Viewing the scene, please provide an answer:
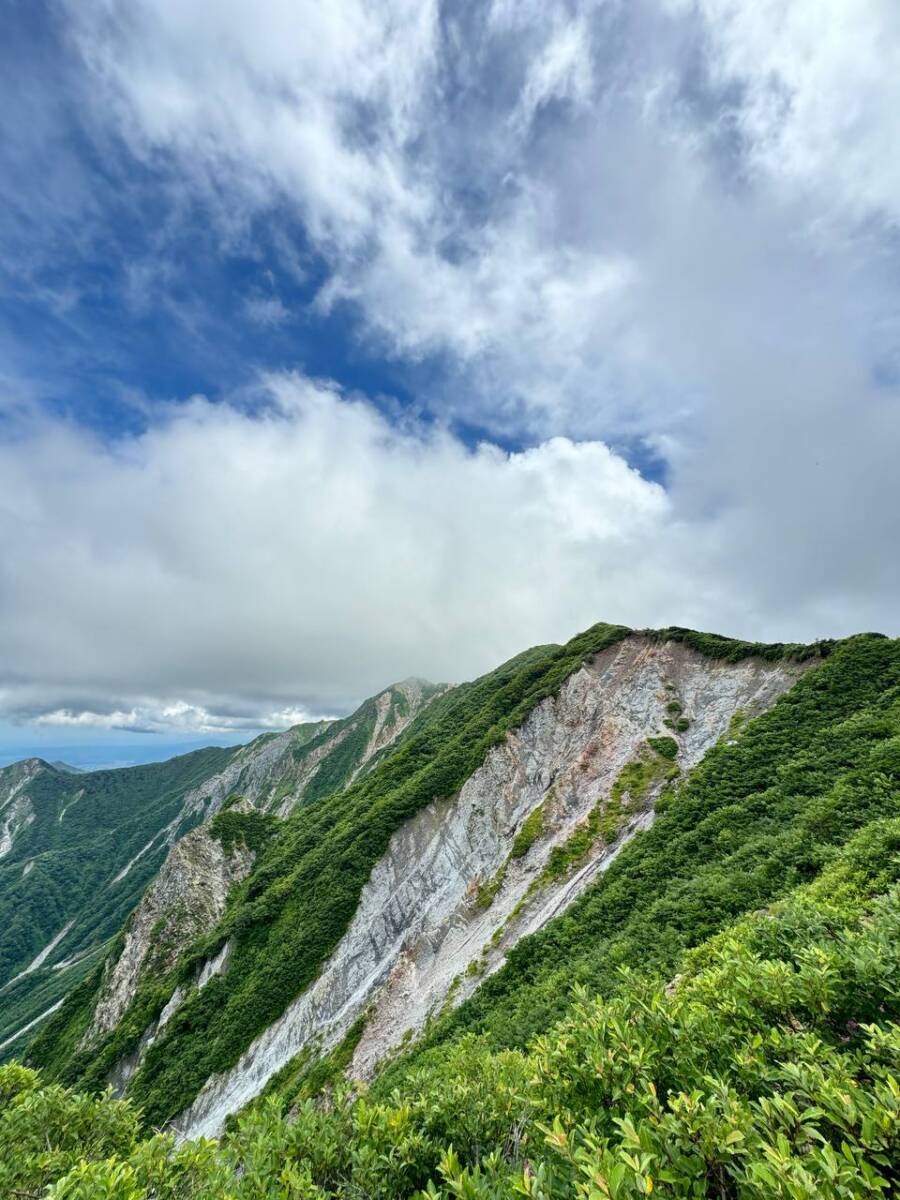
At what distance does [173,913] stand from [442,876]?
58453mm

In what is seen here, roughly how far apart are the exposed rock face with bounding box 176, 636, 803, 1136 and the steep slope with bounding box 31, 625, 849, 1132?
7.6 inches

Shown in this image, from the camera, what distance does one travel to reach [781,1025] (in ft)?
30.8

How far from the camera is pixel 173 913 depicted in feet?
269

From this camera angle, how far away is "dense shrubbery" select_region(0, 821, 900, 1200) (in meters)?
6.12

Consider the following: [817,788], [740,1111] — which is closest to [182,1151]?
[740,1111]

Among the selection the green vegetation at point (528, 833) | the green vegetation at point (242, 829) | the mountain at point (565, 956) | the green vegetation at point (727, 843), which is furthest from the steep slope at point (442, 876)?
the green vegetation at point (242, 829)

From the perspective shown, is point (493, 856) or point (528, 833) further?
point (493, 856)

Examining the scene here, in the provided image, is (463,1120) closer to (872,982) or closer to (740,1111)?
(740,1111)

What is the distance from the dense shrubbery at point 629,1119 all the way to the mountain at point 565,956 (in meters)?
0.07

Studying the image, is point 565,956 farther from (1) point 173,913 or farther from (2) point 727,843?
(1) point 173,913

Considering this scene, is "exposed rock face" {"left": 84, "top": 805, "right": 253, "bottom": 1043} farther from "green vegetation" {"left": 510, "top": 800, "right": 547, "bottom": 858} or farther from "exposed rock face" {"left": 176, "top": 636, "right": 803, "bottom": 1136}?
"green vegetation" {"left": 510, "top": 800, "right": 547, "bottom": 858}

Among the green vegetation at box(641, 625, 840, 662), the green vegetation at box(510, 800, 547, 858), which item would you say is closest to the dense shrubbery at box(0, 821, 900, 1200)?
the green vegetation at box(510, 800, 547, 858)

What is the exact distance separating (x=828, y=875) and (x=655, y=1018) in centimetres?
1619

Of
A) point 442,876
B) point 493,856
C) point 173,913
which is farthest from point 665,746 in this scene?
point 173,913
